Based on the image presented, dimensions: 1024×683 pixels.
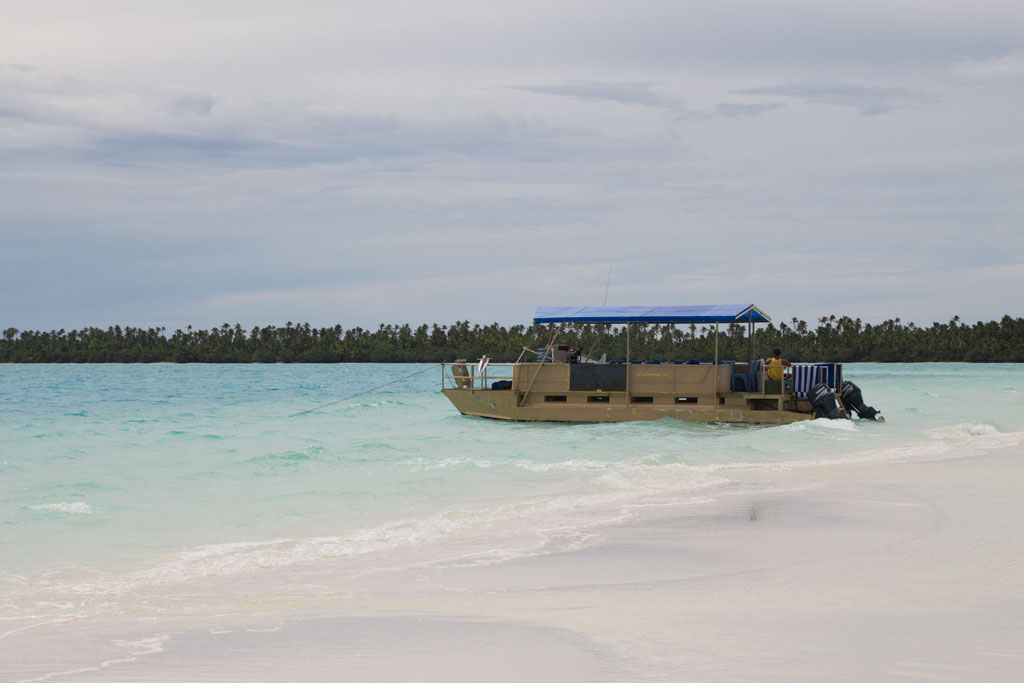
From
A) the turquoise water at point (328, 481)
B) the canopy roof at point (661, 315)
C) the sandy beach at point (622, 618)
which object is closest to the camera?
the sandy beach at point (622, 618)

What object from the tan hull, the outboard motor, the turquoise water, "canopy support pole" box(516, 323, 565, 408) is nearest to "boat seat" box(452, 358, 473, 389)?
the tan hull

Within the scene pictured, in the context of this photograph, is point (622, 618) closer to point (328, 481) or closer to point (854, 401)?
point (328, 481)

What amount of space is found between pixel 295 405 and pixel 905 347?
134 meters

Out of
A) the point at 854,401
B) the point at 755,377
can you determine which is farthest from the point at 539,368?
the point at 854,401

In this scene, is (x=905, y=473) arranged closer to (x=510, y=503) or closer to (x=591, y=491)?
(x=591, y=491)

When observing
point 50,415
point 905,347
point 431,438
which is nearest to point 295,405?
point 50,415

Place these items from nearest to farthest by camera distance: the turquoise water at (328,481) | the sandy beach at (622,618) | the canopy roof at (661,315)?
1. the sandy beach at (622,618)
2. the turquoise water at (328,481)
3. the canopy roof at (661,315)

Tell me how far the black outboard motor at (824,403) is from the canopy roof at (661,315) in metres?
2.17

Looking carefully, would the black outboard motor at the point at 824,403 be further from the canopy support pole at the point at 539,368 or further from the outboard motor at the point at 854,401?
the canopy support pole at the point at 539,368

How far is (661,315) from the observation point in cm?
2306

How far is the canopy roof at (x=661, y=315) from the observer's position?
22.5 metres

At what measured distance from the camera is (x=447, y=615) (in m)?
6.69

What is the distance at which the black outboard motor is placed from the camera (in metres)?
23.6

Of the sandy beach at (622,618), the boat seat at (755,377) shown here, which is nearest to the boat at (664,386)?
the boat seat at (755,377)
